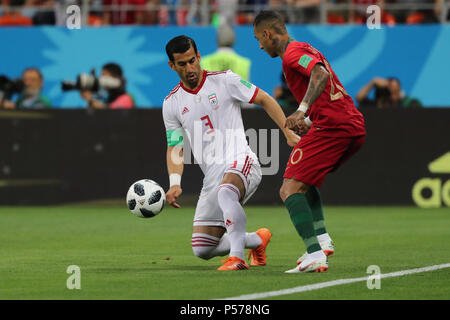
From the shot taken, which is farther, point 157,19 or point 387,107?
point 157,19

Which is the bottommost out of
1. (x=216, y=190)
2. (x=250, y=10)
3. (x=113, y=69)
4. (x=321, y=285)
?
(x=321, y=285)

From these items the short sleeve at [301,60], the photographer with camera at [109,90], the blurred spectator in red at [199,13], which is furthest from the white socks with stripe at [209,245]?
the blurred spectator in red at [199,13]

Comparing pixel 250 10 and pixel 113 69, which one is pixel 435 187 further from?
pixel 113 69

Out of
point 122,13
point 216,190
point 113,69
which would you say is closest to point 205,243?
point 216,190

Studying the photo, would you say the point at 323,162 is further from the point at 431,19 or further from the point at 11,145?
the point at 431,19

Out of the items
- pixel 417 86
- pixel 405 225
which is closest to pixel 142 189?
pixel 405 225

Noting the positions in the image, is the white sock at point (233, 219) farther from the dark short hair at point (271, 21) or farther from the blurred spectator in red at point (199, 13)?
the blurred spectator in red at point (199, 13)

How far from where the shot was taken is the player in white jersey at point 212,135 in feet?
27.4

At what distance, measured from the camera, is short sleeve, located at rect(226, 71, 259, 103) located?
27.9ft

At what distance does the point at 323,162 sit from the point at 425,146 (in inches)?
322

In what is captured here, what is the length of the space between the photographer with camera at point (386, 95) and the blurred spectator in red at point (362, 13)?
1631mm

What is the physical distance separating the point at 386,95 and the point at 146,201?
917 cm

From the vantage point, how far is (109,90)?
54.8 ft

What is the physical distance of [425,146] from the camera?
15.9 meters
